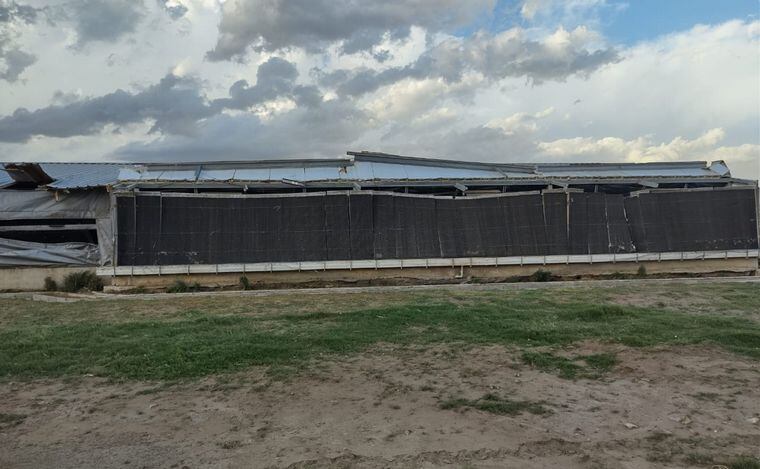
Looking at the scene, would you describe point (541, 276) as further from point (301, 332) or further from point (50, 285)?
point (50, 285)

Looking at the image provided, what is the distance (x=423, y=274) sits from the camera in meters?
15.5

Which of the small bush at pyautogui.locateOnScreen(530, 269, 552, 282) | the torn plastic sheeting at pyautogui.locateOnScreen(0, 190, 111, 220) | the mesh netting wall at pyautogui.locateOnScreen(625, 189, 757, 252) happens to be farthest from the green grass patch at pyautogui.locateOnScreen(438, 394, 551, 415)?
the torn plastic sheeting at pyautogui.locateOnScreen(0, 190, 111, 220)

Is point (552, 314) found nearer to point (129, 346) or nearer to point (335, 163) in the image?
point (129, 346)

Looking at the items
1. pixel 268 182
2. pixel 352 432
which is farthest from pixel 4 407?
pixel 268 182

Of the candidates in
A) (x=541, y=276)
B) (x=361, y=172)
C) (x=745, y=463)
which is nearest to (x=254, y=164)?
(x=361, y=172)

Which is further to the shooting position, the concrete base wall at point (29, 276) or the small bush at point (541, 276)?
the small bush at point (541, 276)

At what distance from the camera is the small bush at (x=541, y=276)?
15.6 m

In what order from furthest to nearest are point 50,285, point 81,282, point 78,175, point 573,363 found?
point 78,175, point 50,285, point 81,282, point 573,363

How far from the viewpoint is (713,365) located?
6035 mm

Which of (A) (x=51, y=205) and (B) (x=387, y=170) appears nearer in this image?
(A) (x=51, y=205)

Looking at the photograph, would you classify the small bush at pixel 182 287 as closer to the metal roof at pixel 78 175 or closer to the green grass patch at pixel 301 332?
the green grass patch at pixel 301 332

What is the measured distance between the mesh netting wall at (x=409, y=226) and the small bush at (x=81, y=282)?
3.28 ft

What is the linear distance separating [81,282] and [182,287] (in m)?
2.96

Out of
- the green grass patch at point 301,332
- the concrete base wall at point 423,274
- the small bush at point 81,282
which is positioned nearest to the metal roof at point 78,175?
the small bush at point 81,282
